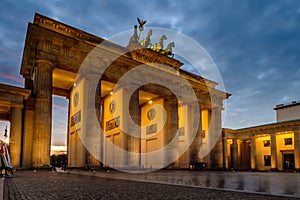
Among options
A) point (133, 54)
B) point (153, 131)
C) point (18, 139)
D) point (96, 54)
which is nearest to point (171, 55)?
point (133, 54)

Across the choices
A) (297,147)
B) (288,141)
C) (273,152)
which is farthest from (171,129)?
(288,141)

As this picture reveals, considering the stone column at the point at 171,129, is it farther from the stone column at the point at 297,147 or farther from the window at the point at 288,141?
the window at the point at 288,141

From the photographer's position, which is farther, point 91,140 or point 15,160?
point 91,140

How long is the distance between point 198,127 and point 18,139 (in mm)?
24376

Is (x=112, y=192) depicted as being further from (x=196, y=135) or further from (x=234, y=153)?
(x=234, y=153)

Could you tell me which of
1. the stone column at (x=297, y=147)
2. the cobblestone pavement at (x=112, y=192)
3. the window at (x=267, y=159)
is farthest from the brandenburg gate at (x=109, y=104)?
the cobblestone pavement at (x=112, y=192)

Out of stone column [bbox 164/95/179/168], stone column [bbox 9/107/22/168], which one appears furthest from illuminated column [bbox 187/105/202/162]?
stone column [bbox 9/107/22/168]

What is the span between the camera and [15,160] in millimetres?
22484

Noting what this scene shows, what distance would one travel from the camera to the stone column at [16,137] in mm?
22484

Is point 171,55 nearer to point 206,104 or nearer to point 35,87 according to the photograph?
point 206,104

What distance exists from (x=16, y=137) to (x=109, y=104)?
526 inches

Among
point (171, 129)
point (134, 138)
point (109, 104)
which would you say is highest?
point (109, 104)

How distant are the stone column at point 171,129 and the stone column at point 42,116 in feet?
52.2

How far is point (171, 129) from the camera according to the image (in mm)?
34938
